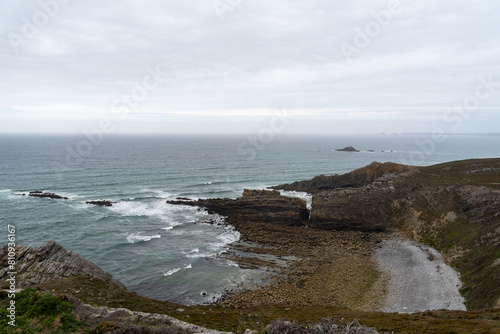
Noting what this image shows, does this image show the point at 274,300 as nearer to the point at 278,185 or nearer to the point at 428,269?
the point at 428,269

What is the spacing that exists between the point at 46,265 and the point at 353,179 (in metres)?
60.7

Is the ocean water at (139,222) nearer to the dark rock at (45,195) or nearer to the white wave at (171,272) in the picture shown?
the white wave at (171,272)

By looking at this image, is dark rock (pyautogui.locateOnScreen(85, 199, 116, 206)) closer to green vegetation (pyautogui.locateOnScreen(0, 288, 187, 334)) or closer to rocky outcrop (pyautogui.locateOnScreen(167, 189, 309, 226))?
rocky outcrop (pyautogui.locateOnScreen(167, 189, 309, 226))

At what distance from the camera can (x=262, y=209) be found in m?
51.2

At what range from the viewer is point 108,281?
24.7 meters

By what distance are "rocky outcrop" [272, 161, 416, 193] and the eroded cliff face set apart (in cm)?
356

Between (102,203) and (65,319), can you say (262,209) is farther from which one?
(65,319)

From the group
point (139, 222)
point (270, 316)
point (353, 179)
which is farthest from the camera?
point (353, 179)

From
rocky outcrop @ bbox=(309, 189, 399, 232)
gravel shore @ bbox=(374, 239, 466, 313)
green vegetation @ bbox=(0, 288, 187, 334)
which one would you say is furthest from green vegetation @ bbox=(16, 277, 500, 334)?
rocky outcrop @ bbox=(309, 189, 399, 232)

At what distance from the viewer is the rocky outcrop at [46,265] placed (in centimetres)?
2278

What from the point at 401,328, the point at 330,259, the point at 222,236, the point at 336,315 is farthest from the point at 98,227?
the point at 401,328

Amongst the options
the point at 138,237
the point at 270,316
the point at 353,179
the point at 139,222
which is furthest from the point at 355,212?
the point at 139,222

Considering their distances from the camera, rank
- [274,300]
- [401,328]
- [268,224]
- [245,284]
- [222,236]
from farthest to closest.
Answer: [268,224] → [222,236] → [245,284] → [274,300] → [401,328]

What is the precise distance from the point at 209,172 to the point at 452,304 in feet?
255
